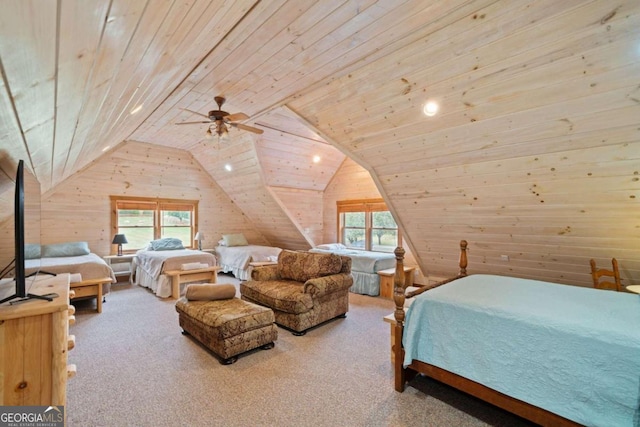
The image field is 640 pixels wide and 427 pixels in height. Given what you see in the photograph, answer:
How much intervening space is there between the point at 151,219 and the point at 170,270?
2.20m

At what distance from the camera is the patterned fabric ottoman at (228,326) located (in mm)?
2795

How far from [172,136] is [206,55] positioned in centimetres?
365

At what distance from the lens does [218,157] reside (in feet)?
20.8

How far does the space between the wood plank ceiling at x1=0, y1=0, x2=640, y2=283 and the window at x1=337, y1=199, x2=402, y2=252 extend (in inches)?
71.9

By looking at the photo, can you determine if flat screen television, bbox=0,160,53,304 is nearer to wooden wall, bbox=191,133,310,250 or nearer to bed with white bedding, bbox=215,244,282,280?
wooden wall, bbox=191,133,310,250

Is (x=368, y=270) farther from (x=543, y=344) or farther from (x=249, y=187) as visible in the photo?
(x=543, y=344)

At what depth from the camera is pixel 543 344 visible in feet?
5.95

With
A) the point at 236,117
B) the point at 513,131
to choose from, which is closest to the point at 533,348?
the point at 513,131

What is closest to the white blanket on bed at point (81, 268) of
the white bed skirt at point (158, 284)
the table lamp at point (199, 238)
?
the white bed skirt at point (158, 284)

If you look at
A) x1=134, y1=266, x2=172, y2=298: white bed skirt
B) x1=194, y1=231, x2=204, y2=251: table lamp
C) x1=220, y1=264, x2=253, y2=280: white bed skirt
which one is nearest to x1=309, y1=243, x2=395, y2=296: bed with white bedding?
x1=220, y1=264, x2=253, y2=280: white bed skirt

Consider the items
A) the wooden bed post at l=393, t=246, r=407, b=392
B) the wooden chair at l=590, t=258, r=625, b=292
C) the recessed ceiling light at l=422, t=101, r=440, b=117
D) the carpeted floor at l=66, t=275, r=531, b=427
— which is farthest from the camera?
the wooden chair at l=590, t=258, r=625, b=292

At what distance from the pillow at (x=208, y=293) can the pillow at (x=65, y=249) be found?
344 centimetres

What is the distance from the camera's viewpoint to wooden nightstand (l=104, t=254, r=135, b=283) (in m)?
5.94

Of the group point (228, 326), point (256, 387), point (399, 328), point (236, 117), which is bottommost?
point (256, 387)
